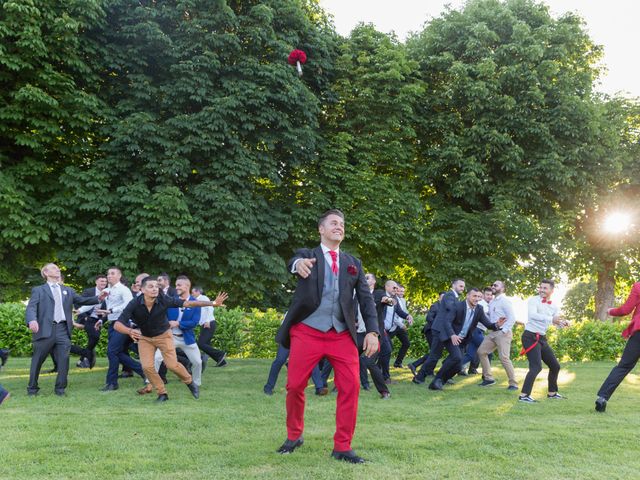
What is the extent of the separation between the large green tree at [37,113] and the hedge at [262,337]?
2.38 m

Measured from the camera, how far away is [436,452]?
243 inches

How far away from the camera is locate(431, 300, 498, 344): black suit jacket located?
1133 centimetres

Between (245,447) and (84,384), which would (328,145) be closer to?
(84,384)

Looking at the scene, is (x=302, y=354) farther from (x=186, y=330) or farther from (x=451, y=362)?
(x=451, y=362)

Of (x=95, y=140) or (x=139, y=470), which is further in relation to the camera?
(x=95, y=140)

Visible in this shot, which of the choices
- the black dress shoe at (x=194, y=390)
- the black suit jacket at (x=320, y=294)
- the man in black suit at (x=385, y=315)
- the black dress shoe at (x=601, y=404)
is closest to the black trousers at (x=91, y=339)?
the black dress shoe at (x=194, y=390)

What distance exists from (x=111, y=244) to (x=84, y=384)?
8.02m

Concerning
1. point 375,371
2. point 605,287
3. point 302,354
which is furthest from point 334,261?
point 605,287

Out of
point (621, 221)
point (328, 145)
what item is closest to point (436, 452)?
point (328, 145)

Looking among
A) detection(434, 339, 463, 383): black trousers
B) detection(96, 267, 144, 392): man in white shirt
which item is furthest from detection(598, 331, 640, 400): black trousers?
detection(96, 267, 144, 392): man in white shirt

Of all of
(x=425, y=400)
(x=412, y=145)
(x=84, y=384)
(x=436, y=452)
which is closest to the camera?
(x=436, y=452)

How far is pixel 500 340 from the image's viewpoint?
12.3m

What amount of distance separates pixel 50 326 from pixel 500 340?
28.5 ft

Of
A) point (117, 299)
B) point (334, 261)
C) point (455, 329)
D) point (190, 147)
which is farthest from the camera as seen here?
point (190, 147)
